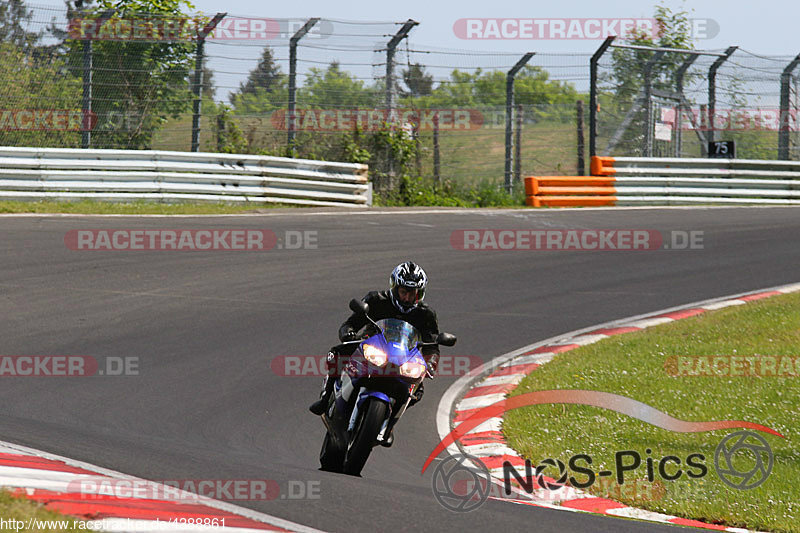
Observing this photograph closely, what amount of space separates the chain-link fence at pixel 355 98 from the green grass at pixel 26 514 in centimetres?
1501

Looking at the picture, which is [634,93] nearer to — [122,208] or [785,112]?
[785,112]

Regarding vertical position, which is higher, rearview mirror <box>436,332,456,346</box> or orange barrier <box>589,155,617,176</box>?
orange barrier <box>589,155,617,176</box>

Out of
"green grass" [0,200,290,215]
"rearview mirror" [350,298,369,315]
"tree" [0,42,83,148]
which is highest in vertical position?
"tree" [0,42,83,148]

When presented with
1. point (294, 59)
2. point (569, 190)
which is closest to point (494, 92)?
point (569, 190)

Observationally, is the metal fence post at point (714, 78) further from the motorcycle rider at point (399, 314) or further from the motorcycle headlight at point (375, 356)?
the motorcycle headlight at point (375, 356)

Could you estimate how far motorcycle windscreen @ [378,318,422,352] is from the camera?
659 cm

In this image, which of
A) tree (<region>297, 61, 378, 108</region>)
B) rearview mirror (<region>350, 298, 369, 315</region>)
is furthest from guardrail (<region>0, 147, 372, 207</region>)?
rearview mirror (<region>350, 298, 369, 315</region>)

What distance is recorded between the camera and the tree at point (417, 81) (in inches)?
786

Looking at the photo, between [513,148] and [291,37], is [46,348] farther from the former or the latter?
[513,148]

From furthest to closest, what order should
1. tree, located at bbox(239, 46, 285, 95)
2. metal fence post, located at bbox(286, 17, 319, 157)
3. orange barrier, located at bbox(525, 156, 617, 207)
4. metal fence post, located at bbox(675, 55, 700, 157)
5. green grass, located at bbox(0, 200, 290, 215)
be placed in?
metal fence post, located at bbox(675, 55, 700, 157) < orange barrier, located at bbox(525, 156, 617, 207) < metal fence post, located at bbox(286, 17, 319, 157) < tree, located at bbox(239, 46, 285, 95) < green grass, located at bbox(0, 200, 290, 215)

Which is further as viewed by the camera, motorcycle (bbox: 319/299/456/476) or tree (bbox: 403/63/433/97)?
tree (bbox: 403/63/433/97)

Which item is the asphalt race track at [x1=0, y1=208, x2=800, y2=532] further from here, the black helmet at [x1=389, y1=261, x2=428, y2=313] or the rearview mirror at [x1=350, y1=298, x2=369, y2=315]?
the black helmet at [x1=389, y1=261, x2=428, y2=313]

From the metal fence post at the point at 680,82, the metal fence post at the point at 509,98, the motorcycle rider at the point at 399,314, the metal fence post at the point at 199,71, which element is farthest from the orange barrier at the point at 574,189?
the motorcycle rider at the point at 399,314

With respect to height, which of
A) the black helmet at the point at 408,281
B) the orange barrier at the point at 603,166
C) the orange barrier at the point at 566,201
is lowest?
the black helmet at the point at 408,281
